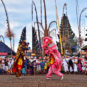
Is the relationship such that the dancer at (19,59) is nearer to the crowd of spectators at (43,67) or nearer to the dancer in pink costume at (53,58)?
the dancer in pink costume at (53,58)

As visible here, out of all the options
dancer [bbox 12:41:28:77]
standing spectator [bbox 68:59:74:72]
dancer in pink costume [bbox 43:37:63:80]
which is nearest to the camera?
dancer in pink costume [bbox 43:37:63:80]

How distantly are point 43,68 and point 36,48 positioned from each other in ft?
112

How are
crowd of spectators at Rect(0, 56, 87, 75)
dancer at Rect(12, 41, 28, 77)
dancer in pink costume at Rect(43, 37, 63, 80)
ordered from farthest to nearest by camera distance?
crowd of spectators at Rect(0, 56, 87, 75)
dancer at Rect(12, 41, 28, 77)
dancer in pink costume at Rect(43, 37, 63, 80)

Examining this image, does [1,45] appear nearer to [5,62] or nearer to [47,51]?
[5,62]

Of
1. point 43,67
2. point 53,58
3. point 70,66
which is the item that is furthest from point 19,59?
point 70,66

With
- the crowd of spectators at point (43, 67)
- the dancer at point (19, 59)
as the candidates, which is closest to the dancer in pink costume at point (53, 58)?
the dancer at point (19, 59)

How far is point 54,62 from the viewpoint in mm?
11102

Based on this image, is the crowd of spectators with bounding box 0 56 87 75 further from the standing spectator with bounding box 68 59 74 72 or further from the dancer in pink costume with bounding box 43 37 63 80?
the dancer in pink costume with bounding box 43 37 63 80

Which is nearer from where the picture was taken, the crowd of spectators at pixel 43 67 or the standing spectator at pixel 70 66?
the crowd of spectators at pixel 43 67

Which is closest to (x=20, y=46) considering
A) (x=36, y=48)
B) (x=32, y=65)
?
(x=32, y=65)

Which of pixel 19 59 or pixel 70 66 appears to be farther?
pixel 70 66

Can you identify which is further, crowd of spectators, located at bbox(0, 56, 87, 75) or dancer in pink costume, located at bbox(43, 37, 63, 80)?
crowd of spectators, located at bbox(0, 56, 87, 75)

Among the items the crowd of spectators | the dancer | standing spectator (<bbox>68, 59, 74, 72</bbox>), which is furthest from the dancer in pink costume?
standing spectator (<bbox>68, 59, 74, 72</bbox>)

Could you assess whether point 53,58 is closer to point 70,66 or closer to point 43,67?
point 43,67
